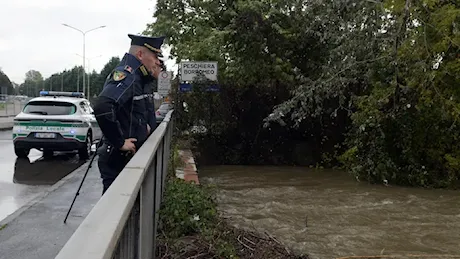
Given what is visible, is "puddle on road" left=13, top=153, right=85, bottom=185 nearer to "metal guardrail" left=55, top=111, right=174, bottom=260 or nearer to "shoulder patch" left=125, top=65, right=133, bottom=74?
"shoulder patch" left=125, top=65, right=133, bottom=74

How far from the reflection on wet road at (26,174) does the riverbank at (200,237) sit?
3120mm

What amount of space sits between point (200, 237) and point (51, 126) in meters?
8.70

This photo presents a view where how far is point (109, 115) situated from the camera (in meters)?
3.49

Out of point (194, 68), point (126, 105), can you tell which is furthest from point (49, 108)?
point (126, 105)

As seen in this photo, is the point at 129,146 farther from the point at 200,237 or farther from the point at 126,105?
the point at 200,237

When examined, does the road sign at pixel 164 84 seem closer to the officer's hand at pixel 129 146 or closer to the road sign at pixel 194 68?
the road sign at pixel 194 68

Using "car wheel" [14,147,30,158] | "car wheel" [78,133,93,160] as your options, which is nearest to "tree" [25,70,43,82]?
"car wheel" [14,147,30,158]

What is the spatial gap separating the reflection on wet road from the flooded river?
3299 millimetres

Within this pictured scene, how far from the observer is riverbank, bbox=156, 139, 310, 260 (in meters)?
4.59

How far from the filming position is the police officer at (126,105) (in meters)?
3.53

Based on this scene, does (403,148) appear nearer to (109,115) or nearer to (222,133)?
(222,133)

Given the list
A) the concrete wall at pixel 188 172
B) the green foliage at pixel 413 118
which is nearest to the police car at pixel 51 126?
the concrete wall at pixel 188 172

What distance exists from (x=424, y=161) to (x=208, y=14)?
40.6ft

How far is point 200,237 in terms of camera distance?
4.96 meters
